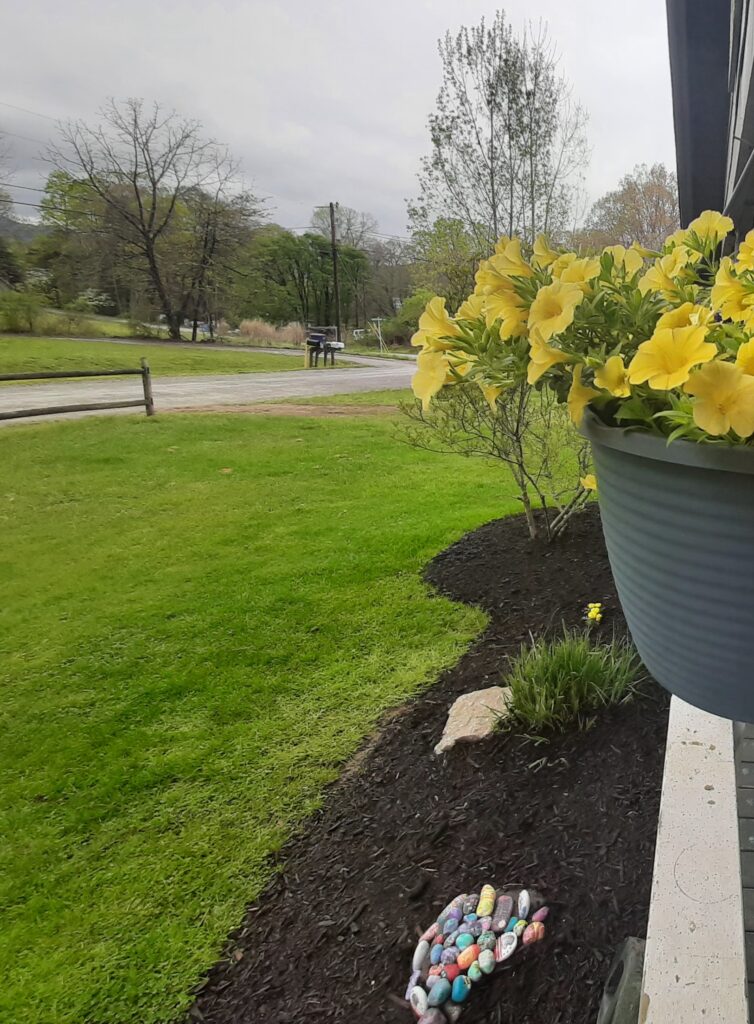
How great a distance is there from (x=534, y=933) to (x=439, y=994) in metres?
0.19

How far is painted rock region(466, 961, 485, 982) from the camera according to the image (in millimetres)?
1021

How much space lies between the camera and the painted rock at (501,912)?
3.58ft

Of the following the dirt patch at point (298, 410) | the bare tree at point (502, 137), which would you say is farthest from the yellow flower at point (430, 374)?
the bare tree at point (502, 137)

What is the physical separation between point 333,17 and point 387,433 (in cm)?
449

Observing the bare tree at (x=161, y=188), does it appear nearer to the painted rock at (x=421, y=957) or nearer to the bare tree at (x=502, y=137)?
the bare tree at (x=502, y=137)

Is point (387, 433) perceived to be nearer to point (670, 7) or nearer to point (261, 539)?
point (261, 539)

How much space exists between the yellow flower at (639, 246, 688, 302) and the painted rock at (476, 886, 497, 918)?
3.70 feet

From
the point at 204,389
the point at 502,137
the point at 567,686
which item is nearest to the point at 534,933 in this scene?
the point at 567,686

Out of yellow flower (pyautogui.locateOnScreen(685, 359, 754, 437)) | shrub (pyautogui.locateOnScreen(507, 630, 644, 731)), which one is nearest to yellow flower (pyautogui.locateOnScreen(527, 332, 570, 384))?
yellow flower (pyautogui.locateOnScreen(685, 359, 754, 437))

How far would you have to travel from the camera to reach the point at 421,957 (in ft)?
3.60

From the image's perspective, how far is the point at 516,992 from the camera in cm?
100

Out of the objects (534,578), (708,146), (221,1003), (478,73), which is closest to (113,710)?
(221,1003)

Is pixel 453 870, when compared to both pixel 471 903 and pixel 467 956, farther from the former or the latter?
pixel 467 956

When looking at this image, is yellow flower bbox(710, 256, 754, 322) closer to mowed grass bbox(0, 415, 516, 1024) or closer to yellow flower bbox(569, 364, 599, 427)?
yellow flower bbox(569, 364, 599, 427)
